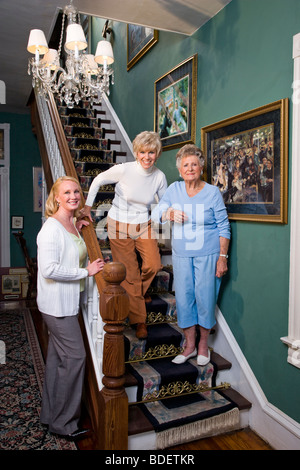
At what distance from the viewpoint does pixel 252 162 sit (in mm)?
2375

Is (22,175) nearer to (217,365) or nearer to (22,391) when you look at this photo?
(22,391)

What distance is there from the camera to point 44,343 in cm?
412

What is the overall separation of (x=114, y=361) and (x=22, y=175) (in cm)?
565

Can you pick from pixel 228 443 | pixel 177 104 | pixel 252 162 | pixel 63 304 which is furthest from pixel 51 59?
pixel 228 443

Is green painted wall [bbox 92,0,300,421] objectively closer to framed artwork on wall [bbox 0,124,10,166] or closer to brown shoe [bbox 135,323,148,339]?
brown shoe [bbox 135,323,148,339]

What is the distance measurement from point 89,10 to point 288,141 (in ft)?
5.65

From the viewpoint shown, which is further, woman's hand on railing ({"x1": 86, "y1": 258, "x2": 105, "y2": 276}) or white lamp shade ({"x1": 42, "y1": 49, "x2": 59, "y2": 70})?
white lamp shade ({"x1": 42, "y1": 49, "x2": 59, "y2": 70})

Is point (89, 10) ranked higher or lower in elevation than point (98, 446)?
higher

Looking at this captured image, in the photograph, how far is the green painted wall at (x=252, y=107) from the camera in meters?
2.15

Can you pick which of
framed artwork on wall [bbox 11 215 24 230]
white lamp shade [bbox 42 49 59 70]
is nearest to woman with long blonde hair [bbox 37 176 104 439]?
white lamp shade [bbox 42 49 59 70]

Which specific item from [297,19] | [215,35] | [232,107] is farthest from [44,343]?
[297,19]

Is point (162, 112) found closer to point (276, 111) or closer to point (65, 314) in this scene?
point (276, 111)

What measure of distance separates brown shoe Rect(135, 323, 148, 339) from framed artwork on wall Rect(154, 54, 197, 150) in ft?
5.14

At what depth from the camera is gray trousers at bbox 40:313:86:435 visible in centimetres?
226
